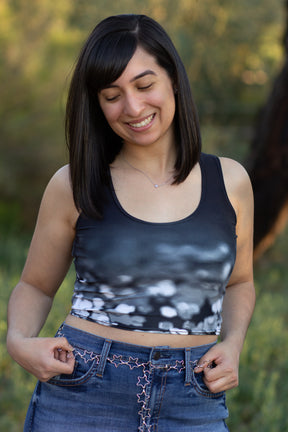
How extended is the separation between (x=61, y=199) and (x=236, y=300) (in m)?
0.63

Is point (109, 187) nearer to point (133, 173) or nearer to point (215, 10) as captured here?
point (133, 173)

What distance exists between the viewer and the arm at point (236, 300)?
1559mm

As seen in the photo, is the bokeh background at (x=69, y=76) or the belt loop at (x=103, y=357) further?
the bokeh background at (x=69, y=76)

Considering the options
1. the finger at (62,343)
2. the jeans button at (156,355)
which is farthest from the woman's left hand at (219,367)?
the finger at (62,343)

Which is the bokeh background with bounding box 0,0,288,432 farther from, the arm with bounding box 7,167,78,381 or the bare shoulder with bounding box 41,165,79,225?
the bare shoulder with bounding box 41,165,79,225

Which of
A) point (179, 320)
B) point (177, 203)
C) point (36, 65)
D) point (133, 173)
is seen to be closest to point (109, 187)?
point (133, 173)

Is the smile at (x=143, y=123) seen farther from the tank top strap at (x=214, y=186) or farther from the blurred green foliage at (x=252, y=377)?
the blurred green foliage at (x=252, y=377)

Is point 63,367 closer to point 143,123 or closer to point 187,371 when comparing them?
point 187,371

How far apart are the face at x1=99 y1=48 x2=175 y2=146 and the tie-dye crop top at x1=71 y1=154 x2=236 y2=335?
0.78 feet

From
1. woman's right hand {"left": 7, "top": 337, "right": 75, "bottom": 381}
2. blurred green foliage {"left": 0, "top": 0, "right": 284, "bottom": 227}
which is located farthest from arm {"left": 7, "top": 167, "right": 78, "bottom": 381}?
blurred green foliage {"left": 0, "top": 0, "right": 284, "bottom": 227}

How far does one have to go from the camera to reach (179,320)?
1529 millimetres

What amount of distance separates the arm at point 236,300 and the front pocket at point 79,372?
0.94 feet

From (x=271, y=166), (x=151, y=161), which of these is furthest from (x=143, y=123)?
(x=271, y=166)

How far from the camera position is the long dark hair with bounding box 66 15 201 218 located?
5.24 feet
